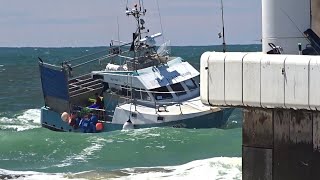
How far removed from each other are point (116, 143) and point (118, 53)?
689cm

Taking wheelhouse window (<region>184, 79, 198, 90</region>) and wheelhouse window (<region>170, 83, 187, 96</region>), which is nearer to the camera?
wheelhouse window (<region>170, 83, 187, 96</region>)

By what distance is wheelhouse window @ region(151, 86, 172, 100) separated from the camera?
27.5 metres

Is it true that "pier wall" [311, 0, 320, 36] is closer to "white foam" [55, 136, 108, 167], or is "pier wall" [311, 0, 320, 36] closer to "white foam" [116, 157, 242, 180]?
"white foam" [116, 157, 242, 180]

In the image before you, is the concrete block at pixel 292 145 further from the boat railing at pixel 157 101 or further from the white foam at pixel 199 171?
the boat railing at pixel 157 101

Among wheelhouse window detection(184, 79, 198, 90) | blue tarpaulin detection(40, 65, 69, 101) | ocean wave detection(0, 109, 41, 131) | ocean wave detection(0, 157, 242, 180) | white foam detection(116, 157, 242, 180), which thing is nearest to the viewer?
white foam detection(116, 157, 242, 180)

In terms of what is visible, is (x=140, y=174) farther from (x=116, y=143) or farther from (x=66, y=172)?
(x=116, y=143)

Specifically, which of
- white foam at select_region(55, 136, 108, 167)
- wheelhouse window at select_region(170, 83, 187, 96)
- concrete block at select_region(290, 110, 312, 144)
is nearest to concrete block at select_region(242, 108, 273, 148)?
concrete block at select_region(290, 110, 312, 144)

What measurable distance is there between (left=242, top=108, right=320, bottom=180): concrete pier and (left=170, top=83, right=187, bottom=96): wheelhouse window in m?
20.7

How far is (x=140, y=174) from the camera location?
56.5 ft

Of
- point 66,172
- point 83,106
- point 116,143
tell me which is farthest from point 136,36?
point 66,172

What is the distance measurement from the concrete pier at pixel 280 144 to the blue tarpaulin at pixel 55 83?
75.0ft

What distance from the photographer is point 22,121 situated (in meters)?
Result: 37.2

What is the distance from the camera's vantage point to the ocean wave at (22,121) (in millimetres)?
33966

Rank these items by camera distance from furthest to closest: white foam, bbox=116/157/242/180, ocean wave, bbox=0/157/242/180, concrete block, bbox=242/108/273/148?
ocean wave, bbox=0/157/242/180
white foam, bbox=116/157/242/180
concrete block, bbox=242/108/273/148
